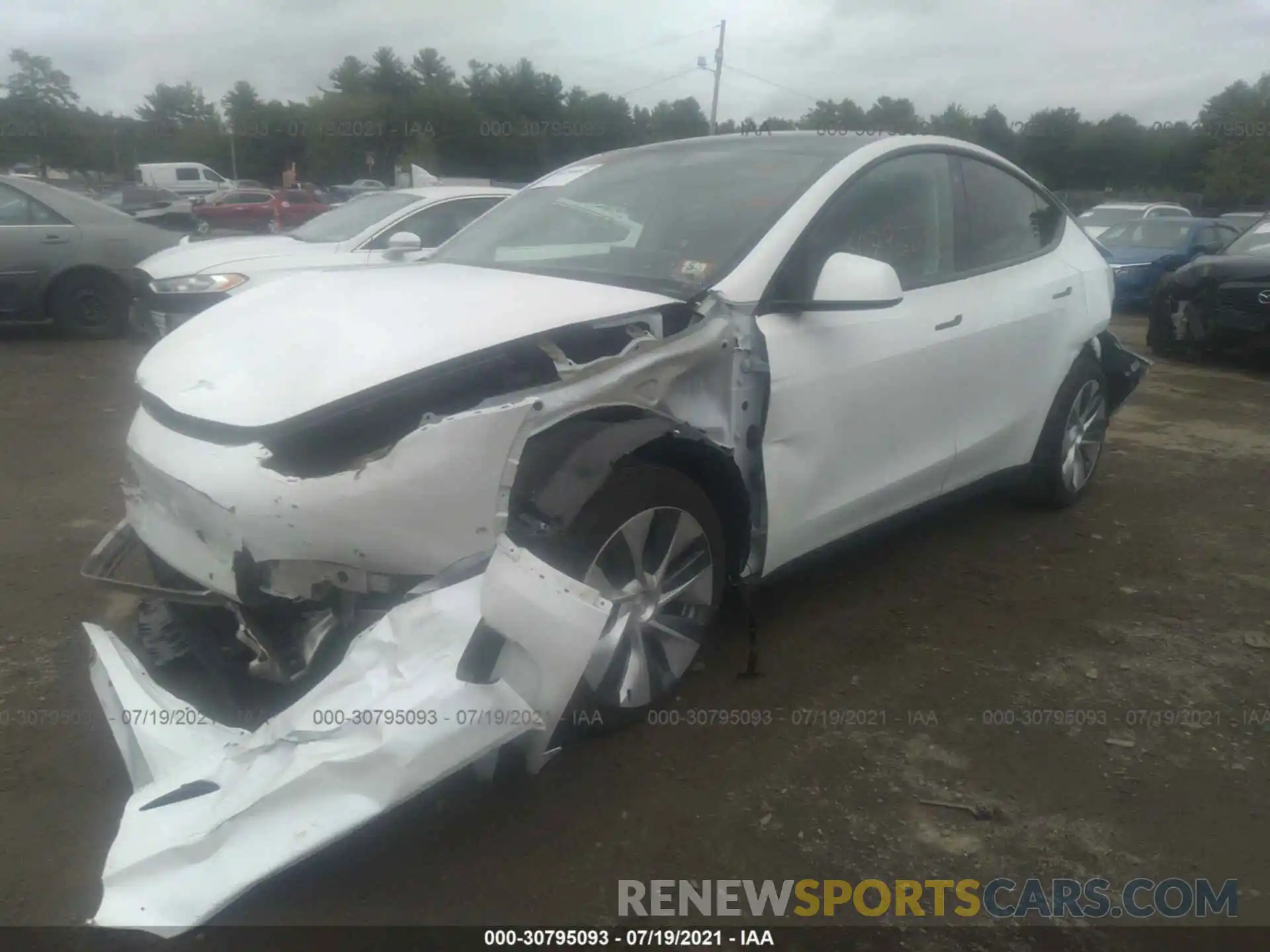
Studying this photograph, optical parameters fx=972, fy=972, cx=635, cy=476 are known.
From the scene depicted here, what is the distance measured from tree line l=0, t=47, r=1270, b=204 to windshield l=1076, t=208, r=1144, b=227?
15.2 m

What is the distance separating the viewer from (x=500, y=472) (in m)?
2.31

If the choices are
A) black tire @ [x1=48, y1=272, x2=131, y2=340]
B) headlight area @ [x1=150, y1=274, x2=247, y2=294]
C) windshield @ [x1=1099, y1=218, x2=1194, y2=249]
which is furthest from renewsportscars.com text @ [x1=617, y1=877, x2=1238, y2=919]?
windshield @ [x1=1099, y1=218, x2=1194, y2=249]

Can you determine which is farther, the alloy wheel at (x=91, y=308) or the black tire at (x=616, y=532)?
the alloy wheel at (x=91, y=308)

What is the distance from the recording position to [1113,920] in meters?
2.21

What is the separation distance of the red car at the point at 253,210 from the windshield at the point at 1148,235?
19.0 metres

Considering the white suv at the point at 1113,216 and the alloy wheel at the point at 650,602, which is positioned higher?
the white suv at the point at 1113,216

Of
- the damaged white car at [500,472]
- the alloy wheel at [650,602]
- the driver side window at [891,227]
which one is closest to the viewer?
the damaged white car at [500,472]

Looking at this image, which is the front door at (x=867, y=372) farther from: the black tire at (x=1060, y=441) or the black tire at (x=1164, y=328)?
the black tire at (x=1164, y=328)

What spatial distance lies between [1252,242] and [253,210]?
2401 centimetres

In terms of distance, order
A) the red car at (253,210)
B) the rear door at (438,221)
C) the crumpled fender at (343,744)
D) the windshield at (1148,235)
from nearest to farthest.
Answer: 1. the crumpled fender at (343,744)
2. the rear door at (438,221)
3. the windshield at (1148,235)
4. the red car at (253,210)

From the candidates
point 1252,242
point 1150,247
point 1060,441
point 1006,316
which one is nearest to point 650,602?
point 1006,316

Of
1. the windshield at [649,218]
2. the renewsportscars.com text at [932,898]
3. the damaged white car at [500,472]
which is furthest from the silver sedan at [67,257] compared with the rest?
the renewsportscars.com text at [932,898]

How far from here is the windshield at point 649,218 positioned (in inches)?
122

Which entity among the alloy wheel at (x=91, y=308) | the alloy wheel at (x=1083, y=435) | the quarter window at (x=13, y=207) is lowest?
the alloy wheel at (x=91, y=308)
